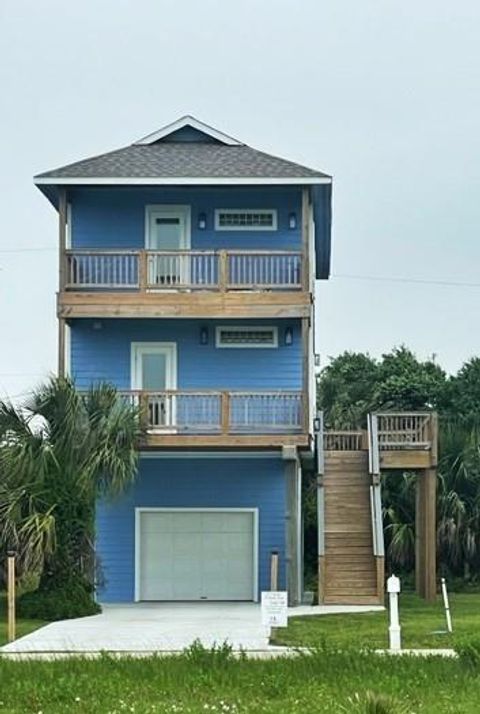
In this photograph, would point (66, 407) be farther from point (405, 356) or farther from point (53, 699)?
point (405, 356)

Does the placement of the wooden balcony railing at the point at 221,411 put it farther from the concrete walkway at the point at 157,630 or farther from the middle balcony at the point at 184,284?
the concrete walkway at the point at 157,630

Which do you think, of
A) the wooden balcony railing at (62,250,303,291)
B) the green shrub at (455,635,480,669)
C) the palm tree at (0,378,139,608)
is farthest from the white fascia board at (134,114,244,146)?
the green shrub at (455,635,480,669)

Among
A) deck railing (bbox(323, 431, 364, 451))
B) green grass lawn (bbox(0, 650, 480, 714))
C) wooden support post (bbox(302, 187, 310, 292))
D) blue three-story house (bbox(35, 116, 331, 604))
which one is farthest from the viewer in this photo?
deck railing (bbox(323, 431, 364, 451))

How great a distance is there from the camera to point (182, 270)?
30344mm

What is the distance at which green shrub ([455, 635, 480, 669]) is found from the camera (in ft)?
48.2

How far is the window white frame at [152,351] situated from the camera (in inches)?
1235

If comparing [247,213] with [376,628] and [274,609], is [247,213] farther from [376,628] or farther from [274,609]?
[274,609]

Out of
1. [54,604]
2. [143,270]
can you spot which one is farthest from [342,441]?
[54,604]

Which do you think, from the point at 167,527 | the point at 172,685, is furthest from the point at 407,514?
the point at 172,685

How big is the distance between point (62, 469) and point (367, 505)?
776 cm

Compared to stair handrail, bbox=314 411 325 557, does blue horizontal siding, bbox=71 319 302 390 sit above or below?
above

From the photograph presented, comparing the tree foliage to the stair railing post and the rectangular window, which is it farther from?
the rectangular window

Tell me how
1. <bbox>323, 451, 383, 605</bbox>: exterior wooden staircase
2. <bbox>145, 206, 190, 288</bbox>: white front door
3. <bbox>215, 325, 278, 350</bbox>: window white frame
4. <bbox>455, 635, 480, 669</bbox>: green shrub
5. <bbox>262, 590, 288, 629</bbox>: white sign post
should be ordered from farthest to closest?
<bbox>145, 206, 190, 288</bbox>: white front door → <bbox>215, 325, 278, 350</bbox>: window white frame → <bbox>323, 451, 383, 605</bbox>: exterior wooden staircase → <bbox>262, 590, 288, 629</bbox>: white sign post → <bbox>455, 635, 480, 669</bbox>: green shrub

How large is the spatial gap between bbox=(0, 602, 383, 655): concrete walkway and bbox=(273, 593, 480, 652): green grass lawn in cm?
64
